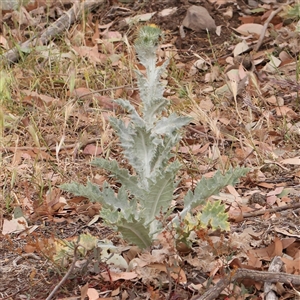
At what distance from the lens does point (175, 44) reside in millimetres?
4633

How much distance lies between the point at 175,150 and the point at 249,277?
50.7 inches

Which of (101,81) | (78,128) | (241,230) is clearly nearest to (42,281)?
(241,230)

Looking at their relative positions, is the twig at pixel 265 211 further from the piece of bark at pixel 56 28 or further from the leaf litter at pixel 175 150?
the piece of bark at pixel 56 28

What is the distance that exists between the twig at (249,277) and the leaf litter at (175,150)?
34 mm

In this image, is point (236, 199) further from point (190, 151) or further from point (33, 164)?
point (33, 164)

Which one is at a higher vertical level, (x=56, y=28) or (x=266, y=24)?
(x=56, y=28)

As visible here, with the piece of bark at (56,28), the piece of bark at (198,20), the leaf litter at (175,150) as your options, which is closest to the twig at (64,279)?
the leaf litter at (175,150)

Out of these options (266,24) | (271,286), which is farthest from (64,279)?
(266,24)

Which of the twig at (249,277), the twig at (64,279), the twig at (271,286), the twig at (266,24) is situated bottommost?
the twig at (266,24)

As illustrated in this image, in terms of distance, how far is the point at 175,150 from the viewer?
3.39 metres

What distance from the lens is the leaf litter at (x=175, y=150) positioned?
232 centimetres

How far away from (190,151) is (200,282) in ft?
3.81

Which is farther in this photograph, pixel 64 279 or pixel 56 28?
pixel 56 28

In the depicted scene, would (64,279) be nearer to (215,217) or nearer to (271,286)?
(215,217)
